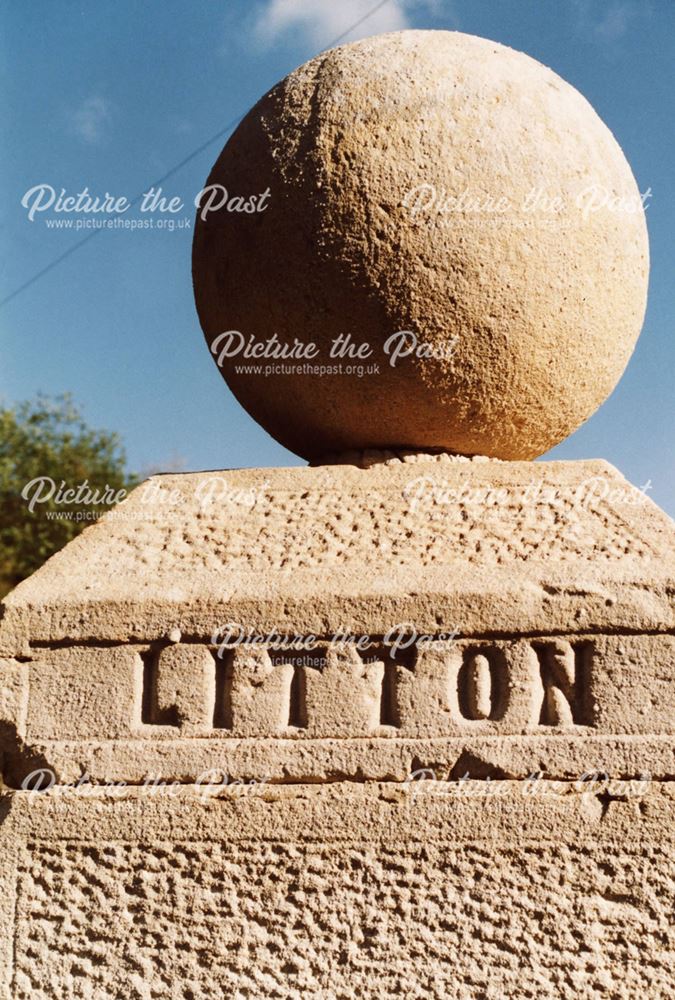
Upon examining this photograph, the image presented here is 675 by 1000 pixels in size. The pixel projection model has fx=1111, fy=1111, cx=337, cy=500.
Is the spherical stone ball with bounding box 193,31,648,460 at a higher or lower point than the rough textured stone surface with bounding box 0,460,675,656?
higher

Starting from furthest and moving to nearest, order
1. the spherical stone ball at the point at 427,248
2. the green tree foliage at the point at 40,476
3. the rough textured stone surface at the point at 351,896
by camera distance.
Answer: the green tree foliage at the point at 40,476 → the spherical stone ball at the point at 427,248 → the rough textured stone surface at the point at 351,896

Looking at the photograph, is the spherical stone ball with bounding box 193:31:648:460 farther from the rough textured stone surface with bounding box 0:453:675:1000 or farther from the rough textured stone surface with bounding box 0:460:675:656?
the rough textured stone surface with bounding box 0:453:675:1000

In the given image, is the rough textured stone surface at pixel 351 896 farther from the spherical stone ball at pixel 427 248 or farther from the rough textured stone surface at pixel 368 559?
the spherical stone ball at pixel 427 248

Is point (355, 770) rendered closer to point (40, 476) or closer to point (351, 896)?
point (351, 896)

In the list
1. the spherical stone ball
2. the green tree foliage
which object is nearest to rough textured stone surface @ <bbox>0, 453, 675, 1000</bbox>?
the spherical stone ball

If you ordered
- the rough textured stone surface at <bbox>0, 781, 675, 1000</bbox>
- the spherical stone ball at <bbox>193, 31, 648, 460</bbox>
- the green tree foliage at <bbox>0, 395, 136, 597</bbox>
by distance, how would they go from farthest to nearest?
the green tree foliage at <bbox>0, 395, 136, 597</bbox> < the spherical stone ball at <bbox>193, 31, 648, 460</bbox> < the rough textured stone surface at <bbox>0, 781, 675, 1000</bbox>

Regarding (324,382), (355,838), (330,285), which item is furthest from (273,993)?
(330,285)

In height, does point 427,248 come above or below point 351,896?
above

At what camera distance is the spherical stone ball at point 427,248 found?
11.4 feet

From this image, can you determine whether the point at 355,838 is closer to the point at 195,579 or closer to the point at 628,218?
the point at 195,579

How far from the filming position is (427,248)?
346cm

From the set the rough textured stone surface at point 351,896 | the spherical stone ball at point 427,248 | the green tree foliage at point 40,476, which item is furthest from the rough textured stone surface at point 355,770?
the green tree foliage at point 40,476

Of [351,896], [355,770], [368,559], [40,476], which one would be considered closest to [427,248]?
[368,559]

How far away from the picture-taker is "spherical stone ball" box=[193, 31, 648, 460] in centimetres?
347
